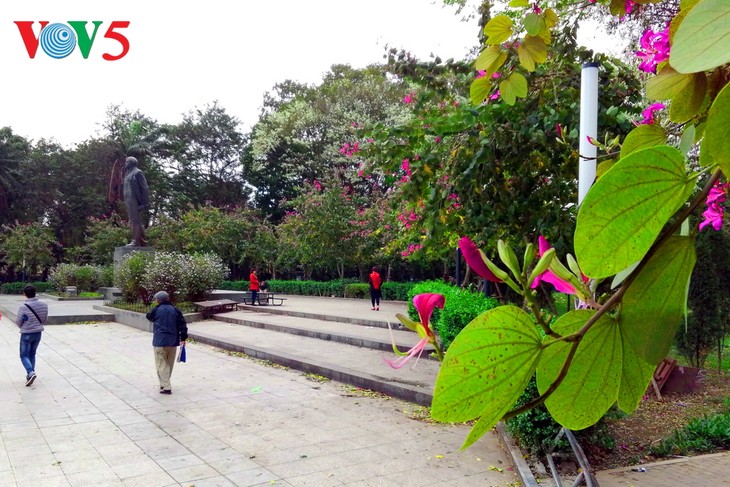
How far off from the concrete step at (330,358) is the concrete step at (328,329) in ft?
0.44

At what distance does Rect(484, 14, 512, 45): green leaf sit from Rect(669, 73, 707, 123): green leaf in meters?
0.19

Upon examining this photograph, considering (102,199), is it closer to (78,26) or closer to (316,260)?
(316,260)

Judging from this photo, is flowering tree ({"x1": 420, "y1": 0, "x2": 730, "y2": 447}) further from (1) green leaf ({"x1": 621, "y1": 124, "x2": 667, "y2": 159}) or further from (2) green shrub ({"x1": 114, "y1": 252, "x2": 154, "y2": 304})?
(2) green shrub ({"x1": 114, "y1": 252, "x2": 154, "y2": 304})

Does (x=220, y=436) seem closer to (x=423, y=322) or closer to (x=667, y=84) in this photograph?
(x=423, y=322)

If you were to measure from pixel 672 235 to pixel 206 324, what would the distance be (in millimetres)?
14903

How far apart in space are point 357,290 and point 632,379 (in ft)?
74.8

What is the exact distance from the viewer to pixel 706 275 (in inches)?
308

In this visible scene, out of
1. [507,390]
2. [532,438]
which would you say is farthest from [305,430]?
[507,390]

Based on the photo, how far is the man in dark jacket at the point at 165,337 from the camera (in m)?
7.28

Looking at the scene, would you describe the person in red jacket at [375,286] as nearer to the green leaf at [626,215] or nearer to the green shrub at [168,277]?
the green shrub at [168,277]

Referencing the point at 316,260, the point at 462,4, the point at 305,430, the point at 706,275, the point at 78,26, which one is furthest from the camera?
the point at 316,260

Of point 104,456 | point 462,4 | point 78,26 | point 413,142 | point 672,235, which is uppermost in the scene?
point 462,4

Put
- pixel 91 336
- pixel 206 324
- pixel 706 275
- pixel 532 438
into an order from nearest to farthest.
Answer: pixel 532 438 → pixel 706 275 → pixel 91 336 → pixel 206 324

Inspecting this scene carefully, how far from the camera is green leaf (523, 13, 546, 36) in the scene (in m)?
0.74
